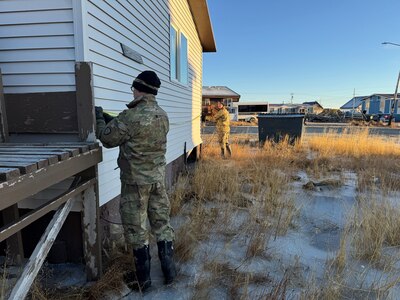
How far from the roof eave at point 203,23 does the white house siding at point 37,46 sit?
6.14 metres

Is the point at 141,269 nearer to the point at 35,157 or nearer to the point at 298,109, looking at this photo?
the point at 35,157

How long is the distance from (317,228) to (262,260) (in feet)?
4.42

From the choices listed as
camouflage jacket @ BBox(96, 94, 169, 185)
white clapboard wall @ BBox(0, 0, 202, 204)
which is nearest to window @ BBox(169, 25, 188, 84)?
white clapboard wall @ BBox(0, 0, 202, 204)

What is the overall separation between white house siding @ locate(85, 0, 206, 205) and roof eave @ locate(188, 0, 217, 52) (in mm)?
734

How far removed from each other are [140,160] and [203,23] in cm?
770

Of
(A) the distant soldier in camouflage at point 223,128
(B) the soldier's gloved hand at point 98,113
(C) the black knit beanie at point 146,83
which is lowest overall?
(A) the distant soldier in camouflage at point 223,128

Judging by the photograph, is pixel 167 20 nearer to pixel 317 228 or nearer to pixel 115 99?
pixel 115 99

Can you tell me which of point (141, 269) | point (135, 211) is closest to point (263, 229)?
point (141, 269)

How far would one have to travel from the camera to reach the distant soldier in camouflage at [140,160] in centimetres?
262

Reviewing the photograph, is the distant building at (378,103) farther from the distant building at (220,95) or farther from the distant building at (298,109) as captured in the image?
the distant building at (220,95)

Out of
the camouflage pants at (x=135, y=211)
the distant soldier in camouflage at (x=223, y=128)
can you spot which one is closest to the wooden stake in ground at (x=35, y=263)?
the camouflage pants at (x=135, y=211)

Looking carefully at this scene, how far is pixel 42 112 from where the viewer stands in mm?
2932

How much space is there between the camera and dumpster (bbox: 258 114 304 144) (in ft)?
38.5

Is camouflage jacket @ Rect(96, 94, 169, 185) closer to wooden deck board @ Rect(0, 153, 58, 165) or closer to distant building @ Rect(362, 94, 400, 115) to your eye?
wooden deck board @ Rect(0, 153, 58, 165)
